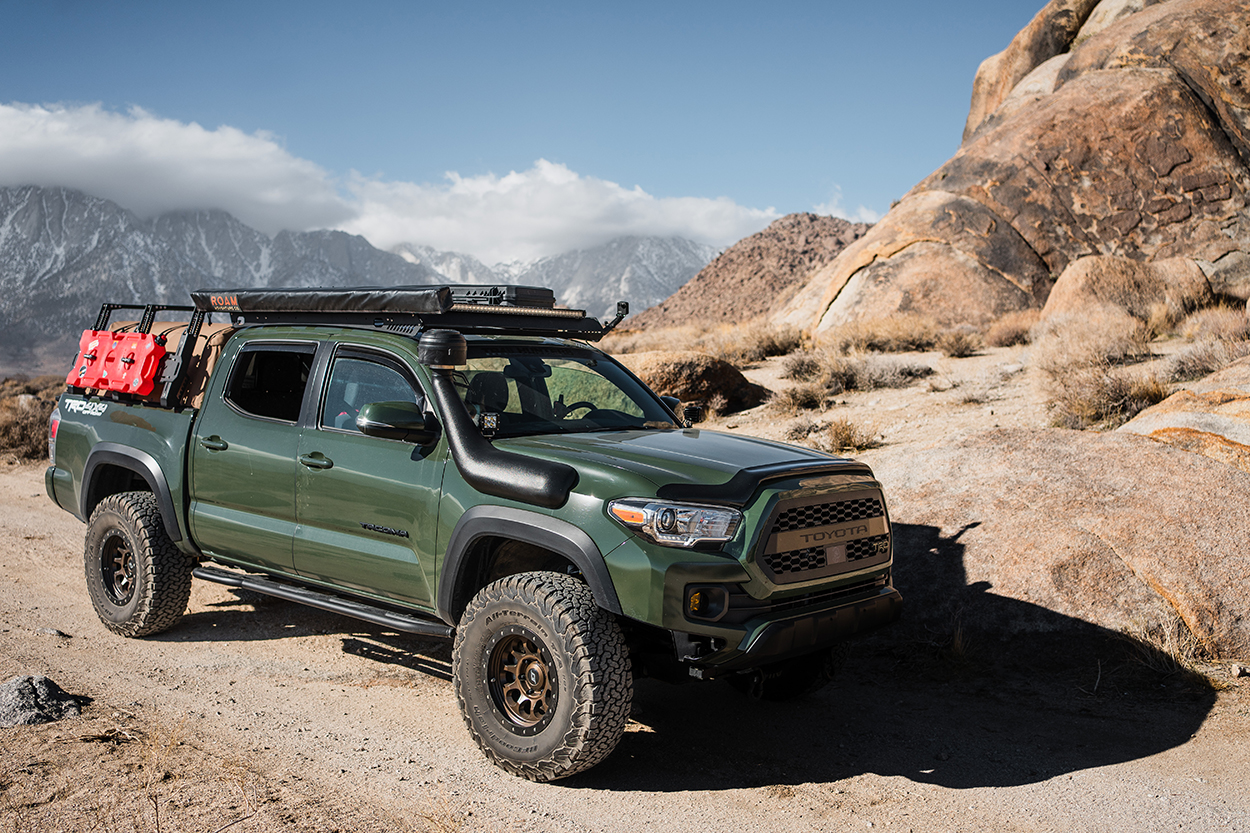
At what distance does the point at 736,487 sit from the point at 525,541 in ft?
3.34

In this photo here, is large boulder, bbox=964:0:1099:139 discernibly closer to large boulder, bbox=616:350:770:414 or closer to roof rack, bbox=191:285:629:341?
large boulder, bbox=616:350:770:414

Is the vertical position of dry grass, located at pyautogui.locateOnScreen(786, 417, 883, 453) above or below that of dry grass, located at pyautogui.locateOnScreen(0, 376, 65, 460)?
above

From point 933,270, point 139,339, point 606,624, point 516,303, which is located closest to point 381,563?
point 606,624

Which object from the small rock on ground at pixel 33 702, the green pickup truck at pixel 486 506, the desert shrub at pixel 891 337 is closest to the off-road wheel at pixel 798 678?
the green pickup truck at pixel 486 506

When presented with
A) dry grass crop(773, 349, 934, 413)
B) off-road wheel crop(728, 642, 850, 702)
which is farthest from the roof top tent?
dry grass crop(773, 349, 934, 413)

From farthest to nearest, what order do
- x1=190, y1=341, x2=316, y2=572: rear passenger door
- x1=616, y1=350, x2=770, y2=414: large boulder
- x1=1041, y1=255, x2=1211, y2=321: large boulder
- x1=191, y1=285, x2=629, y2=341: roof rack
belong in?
x1=1041, y1=255, x2=1211, y2=321: large boulder → x1=616, y1=350, x2=770, y2=414: large boulder → x1=190, y1=341, x2=316, y2=572: rear passenger door → x1=191, y1=285, x2=629, y2=341: roof rack

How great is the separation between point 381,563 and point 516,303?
1.84 meters

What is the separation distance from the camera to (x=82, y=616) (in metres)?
6.75

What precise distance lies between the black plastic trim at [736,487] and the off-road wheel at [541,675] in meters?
0.64

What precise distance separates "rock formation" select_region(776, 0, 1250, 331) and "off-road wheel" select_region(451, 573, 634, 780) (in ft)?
52.8

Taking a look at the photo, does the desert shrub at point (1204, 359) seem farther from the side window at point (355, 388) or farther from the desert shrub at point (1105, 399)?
the side window at point (355, 388)

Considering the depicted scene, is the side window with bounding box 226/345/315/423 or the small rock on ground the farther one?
the side window with bounding box 226/345/315/423

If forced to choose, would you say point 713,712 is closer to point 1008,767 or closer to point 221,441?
point 1008,767

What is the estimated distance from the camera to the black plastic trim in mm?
4023
